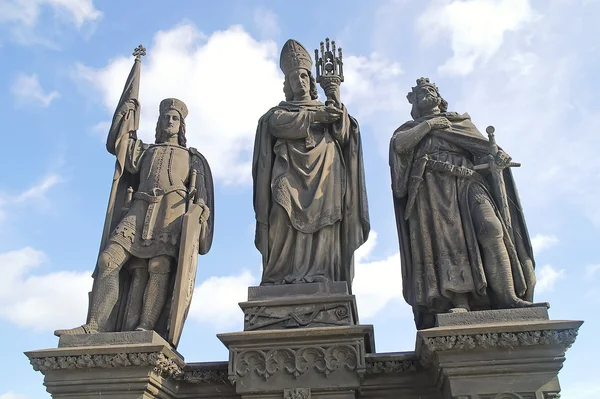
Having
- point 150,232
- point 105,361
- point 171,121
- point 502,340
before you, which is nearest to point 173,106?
point 171,121

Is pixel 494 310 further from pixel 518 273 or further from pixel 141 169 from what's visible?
pixel 141 169

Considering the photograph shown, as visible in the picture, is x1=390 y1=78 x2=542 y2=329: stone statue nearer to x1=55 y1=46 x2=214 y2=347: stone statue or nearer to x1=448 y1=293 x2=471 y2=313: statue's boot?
x1=448 y1=293 x2=471 y2=313: statue's boot

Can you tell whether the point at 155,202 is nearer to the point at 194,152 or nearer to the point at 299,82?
the point at 194,152

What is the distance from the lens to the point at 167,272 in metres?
8.66

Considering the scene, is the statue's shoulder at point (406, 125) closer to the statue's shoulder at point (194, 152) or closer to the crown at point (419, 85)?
the crown at point (419, 85)

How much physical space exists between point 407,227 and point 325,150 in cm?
159

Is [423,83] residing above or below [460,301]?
above

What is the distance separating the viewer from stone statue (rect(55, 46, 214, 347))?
8.35m

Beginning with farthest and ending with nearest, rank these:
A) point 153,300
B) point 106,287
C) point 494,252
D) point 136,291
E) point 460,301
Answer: point 136,291 < point 153,300 < point 106,287 < point 494,252 < point 460,301

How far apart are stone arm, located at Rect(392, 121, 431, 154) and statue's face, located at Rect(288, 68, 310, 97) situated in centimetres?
175

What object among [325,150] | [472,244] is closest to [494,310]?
[472,244]

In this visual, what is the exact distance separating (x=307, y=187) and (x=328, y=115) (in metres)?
1.11

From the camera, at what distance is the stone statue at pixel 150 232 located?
8.35m

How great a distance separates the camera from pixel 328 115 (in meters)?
9.07
